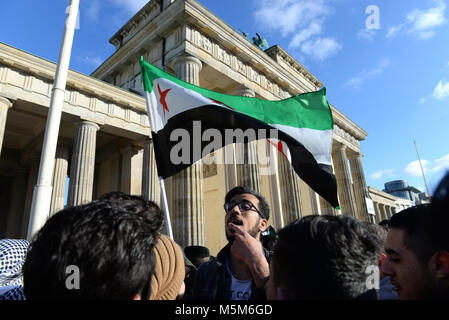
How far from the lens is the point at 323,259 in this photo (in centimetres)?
119

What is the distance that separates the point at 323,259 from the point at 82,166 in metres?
12.4

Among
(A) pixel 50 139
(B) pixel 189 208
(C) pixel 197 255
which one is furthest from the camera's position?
(B) pixel 189 208

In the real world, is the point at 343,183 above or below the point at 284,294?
above

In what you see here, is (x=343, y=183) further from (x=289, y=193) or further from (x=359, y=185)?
(x=289, y=193)

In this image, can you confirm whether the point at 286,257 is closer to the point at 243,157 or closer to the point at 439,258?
the point at 439,258

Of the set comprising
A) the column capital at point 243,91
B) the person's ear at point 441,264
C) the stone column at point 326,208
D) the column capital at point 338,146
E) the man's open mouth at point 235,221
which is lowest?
the person's ear at point 441,264

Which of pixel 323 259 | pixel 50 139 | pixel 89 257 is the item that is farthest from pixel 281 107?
pixel 89 257

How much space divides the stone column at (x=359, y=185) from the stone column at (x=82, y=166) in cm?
2158

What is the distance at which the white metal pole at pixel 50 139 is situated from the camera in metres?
3.89

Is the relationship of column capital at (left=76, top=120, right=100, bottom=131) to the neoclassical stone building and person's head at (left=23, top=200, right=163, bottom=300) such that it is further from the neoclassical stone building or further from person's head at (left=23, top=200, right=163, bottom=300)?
person's head at (left=23, top=200, right=163, bottom=300)

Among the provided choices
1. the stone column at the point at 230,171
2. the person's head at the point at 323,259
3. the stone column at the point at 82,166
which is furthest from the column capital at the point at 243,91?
the person's head at the point at 323,259

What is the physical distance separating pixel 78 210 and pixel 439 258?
161cm

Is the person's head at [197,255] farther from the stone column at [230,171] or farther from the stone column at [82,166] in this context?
the stone column at [230,171]
